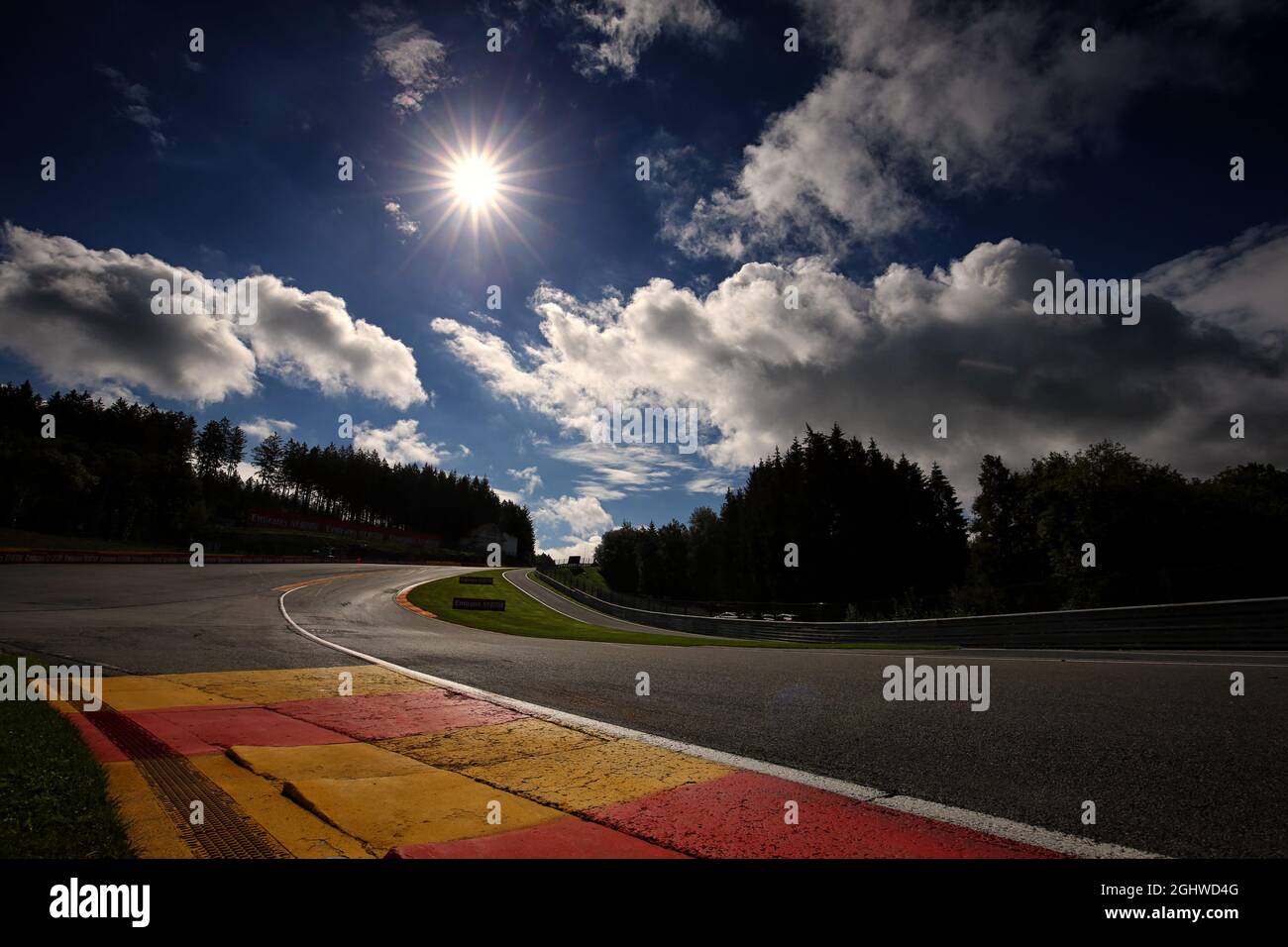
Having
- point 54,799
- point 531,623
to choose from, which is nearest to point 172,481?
point 531,623

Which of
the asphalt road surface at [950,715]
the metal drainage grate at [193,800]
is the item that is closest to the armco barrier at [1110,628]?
the asphalt road surface at [950,715]

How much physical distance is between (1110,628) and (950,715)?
47.8 feet

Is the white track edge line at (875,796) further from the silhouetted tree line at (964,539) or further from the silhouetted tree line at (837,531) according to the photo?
the silhouetted tree line at (837,531)

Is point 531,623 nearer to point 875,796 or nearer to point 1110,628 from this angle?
point 1110,628

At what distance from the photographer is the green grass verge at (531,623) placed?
65.0 ft

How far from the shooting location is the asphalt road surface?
Result: 3.20 metres

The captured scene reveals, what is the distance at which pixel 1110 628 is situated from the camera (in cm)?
1625

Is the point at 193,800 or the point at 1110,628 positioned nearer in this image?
the point at 193,800

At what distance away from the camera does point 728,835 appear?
2.80 meters

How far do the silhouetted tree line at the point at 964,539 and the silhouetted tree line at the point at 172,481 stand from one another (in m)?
61.0

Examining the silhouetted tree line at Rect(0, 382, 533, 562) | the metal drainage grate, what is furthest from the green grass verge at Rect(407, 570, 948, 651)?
the silhouetted tree line at Rect(0, 382, 533, 562)
